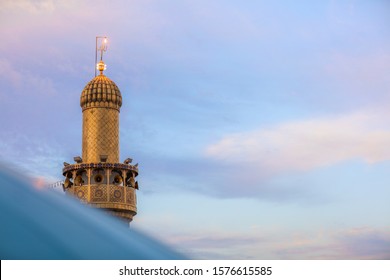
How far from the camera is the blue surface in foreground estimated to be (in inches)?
386

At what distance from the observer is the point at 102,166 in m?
39.7

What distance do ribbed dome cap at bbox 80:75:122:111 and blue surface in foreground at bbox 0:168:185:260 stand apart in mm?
30461

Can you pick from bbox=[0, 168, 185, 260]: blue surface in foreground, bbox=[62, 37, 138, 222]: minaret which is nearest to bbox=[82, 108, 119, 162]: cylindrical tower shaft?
bbox=[62, 37, 138, 222]: minaret

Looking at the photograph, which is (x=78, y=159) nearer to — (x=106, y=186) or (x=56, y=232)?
(x=106, y=186)

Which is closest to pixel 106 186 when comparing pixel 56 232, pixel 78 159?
pixel 78 159

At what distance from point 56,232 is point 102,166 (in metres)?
29.7

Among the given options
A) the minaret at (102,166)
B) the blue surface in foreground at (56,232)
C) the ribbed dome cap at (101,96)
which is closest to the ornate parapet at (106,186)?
the minaret at (102,166)

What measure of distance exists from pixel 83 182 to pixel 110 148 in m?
2.44

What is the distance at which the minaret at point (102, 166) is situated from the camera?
3950cm

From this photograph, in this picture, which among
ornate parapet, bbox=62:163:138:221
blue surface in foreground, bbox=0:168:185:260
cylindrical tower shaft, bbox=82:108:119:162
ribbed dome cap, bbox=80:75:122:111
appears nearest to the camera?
blue surface in foreground, bbox=0:168:185:260

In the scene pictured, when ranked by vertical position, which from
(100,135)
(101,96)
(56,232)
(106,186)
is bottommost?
(56,232)

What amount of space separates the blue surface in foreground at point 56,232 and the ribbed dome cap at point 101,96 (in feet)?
99.9

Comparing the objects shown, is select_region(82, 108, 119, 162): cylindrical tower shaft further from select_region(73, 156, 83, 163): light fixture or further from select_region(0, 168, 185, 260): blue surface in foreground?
select_region(0, 168, 185, 260): blue surface in foreground
